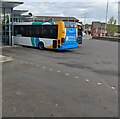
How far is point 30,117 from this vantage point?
4.85 m

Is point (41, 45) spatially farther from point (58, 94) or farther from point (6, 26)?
point (58, 94)

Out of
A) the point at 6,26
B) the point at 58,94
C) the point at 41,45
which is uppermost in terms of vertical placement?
the point at 6,26

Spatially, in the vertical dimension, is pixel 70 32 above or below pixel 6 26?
below

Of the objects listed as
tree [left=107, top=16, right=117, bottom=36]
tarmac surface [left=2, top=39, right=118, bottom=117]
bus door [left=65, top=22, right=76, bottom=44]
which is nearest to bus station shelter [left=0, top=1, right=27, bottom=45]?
bus door [left=65, top=22, right=76, bottom=44]

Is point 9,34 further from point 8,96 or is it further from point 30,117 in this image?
point 30,117

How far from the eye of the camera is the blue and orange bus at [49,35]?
1895 centimetres

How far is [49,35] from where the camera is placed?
64.8 ft

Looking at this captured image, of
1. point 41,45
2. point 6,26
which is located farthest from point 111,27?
point 41,45

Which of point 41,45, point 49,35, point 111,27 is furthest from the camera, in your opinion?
point 111,27

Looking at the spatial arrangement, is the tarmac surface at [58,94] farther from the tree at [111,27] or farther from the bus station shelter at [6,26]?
the tree at [111,27]

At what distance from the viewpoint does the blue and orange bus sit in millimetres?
18953

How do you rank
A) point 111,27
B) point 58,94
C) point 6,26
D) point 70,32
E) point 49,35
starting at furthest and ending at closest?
point 111,27
point 6,26
point 49,35
point 70,32
point 58,94

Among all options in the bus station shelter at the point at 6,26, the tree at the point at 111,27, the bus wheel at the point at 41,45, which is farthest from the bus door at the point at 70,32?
the tree at the point at 111,27

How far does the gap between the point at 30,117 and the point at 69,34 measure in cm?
1512
